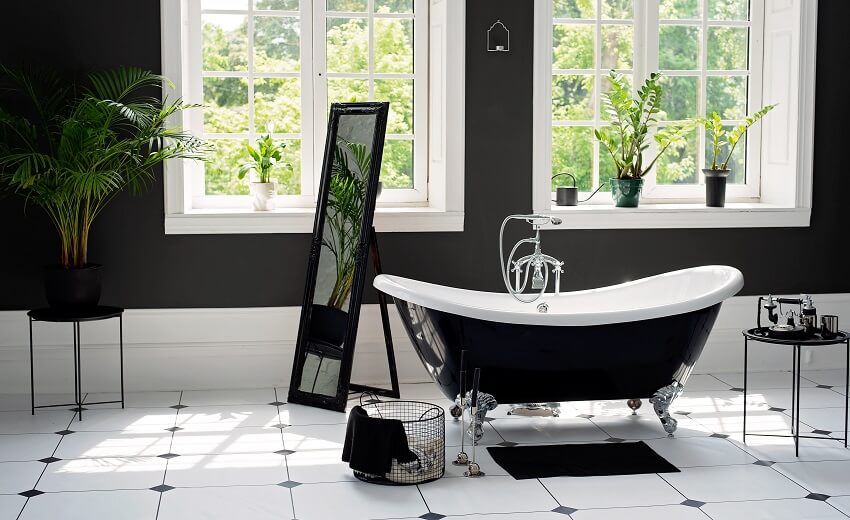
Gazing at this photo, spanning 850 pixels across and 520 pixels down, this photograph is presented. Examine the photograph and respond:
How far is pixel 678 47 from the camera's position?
20.4 ft

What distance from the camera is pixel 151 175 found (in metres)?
5.44

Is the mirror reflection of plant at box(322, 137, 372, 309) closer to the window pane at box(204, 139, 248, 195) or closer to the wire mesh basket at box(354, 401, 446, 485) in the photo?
the window pane at box(204, 139, 248, 195)

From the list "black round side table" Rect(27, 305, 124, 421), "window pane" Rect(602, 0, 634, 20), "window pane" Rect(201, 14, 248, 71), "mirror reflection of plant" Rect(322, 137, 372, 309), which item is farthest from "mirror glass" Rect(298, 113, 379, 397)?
"window pane" Rect(602, 0, 634, 20)

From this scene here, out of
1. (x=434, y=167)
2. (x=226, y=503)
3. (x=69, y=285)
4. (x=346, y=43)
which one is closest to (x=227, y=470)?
(x=226, y=503)

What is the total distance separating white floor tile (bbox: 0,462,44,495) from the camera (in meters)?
4.00

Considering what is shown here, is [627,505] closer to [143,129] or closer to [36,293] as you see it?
[143,129]

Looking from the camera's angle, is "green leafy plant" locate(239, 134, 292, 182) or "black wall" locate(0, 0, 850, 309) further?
"green leafy plant" locate(239, 134, 292, 182)

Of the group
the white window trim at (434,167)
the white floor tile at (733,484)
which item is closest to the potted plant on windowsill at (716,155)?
the white window trim at (434,167)

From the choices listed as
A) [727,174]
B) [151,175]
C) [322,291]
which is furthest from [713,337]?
[151,175]

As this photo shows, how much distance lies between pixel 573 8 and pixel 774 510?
333 centimetres

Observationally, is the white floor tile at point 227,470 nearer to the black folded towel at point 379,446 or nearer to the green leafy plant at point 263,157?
the black folded towel at point 379,446

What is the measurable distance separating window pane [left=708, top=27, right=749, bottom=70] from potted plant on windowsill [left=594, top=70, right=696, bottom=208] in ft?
1.43

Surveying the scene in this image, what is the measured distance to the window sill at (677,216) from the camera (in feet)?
19.3

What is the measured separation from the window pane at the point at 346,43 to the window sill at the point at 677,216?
1.39 m
